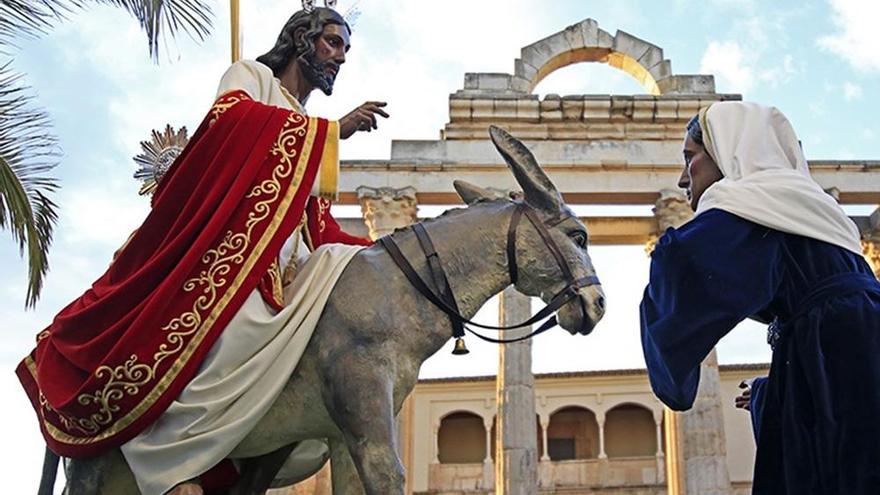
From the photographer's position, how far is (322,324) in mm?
4211

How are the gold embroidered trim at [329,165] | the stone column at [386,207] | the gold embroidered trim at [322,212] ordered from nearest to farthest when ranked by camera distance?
1. the gold embroidered trim at [329,165]
2. the gold embroidered trim at [322,212]
3. the stone column at [386,207]

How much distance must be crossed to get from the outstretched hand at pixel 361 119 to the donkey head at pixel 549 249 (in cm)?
60

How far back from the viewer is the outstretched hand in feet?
15.8

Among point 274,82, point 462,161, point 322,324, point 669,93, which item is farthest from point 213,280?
point 669,93

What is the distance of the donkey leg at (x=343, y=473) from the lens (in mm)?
4238

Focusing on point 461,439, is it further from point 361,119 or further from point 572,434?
point 361,119

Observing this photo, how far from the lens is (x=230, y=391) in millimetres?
3998

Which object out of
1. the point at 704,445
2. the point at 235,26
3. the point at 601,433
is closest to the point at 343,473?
the point at 235,26

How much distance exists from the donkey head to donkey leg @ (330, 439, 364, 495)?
0.97m

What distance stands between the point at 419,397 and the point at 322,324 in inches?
1491

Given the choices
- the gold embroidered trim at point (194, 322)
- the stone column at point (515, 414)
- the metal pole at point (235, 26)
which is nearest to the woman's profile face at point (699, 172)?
the gold embroidered trim at point (194, 322)

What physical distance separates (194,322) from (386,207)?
19.8 m

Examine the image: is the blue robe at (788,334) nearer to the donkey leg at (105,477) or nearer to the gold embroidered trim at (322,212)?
the gold embroidered trim at (322,212)

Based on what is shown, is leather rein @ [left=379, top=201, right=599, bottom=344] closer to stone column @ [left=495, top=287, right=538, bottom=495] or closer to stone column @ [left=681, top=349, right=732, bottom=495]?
stone column @ [left=495, top=287, right=538, bottom=495]
